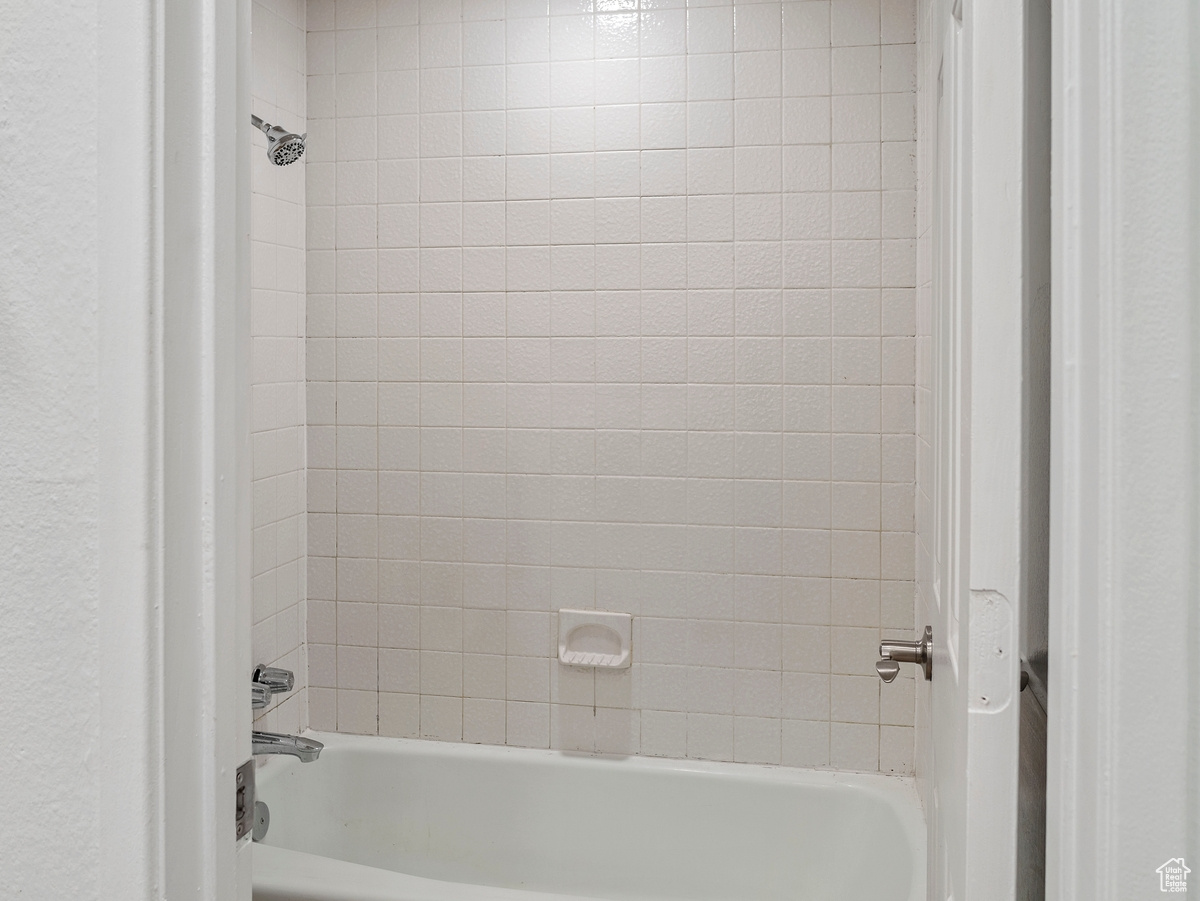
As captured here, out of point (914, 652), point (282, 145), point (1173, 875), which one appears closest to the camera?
point (1173, 875)

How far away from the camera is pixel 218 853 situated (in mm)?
618

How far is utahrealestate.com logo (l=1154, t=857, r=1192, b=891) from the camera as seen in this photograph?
0.48m

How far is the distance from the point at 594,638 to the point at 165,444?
157cm

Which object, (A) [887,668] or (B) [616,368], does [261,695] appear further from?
(A) [887,668]

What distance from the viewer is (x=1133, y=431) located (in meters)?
0.49

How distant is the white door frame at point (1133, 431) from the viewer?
479mm

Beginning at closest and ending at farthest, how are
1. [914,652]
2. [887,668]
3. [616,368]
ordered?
[914,652], [887,668], [616,368]

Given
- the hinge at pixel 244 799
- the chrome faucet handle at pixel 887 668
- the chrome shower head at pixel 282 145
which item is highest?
the chrome shower head at pixel 282 145

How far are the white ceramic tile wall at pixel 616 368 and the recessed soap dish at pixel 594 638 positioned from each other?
1.4 inches

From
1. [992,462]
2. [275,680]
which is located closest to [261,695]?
[275,680]

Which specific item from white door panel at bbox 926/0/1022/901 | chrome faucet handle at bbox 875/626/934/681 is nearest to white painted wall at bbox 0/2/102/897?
white door panel at bbox 926/0/1022/901

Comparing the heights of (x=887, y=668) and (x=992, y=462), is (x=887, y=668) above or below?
below

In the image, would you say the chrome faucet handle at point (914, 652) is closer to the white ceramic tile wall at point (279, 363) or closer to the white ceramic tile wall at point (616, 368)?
the white ceramic tile wall at point (616, 368)

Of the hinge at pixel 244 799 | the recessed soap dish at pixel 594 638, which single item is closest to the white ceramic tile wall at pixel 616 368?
the recessed soap dish at pixel 594 638
